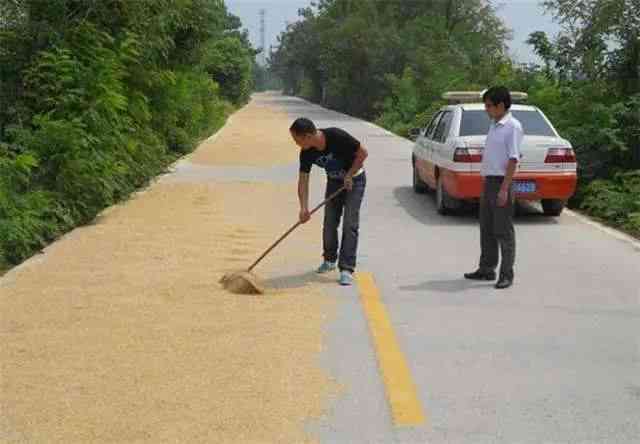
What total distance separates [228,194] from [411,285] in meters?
7.11

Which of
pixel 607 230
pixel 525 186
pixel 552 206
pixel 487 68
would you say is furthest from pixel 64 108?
pixel 487 68

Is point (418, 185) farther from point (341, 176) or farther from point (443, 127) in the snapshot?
point (341, 176)

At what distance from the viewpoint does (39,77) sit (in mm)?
11445

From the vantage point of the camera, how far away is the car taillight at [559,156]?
11633 millimetres

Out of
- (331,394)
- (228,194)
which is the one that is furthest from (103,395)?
(228,194)

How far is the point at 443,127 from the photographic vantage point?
13141mm

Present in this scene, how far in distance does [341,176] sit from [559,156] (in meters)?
4.51

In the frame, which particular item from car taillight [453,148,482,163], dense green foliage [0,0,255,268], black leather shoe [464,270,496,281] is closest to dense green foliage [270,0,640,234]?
car taillight [453,148,482,163]

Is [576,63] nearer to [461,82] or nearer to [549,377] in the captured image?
[549,377]

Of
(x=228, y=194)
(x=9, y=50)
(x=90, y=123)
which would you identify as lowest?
(x=228, y=194)

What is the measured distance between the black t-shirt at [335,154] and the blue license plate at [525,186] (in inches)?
160

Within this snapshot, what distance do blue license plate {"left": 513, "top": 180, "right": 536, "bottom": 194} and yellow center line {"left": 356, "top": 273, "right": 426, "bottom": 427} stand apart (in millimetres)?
4286

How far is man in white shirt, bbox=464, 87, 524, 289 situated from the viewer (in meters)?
7.85

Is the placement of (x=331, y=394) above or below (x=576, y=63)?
below
